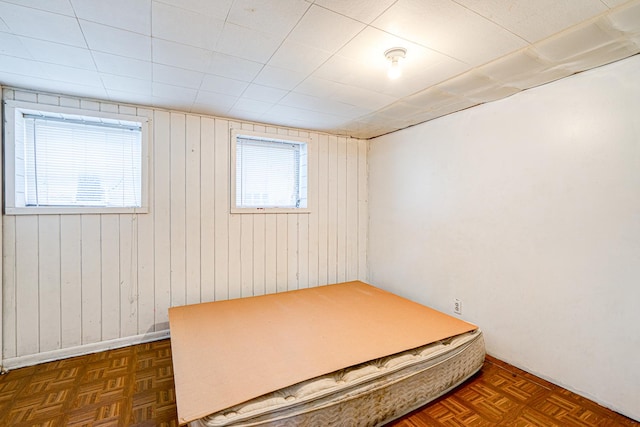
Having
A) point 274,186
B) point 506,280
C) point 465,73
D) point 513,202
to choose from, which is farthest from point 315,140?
point 506,280

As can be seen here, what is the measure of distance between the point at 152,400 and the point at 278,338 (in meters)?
0.87

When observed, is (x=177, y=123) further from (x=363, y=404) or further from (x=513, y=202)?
(x=513, y=202)

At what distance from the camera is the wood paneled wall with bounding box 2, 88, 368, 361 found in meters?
2.29

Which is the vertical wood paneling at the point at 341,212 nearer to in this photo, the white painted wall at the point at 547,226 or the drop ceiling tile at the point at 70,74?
the white painted wall at the point at 547,226

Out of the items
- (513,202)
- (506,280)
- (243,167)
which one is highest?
(243,167)

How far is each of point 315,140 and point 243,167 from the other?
0.93 meters

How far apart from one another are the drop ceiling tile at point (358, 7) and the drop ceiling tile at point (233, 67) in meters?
0.69

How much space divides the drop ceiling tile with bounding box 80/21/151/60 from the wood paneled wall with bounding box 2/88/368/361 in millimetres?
1018

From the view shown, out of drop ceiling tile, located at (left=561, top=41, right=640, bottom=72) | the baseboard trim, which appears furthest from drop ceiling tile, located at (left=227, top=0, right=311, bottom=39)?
the baseboard trim

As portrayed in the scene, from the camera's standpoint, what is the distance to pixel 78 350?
2.41 m

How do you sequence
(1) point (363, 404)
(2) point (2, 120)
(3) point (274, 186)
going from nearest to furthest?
(1) point (363, 404)
(2) point (2, 120)
(3) point (274, 186)

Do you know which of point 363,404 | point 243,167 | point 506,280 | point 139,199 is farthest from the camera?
point 243,167

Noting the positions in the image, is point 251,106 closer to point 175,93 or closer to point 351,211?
point 175,93

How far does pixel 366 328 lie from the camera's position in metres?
2.22
